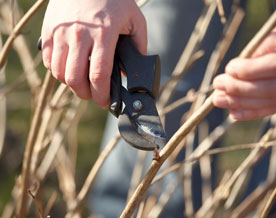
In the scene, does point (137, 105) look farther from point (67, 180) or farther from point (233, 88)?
point (67, 180)

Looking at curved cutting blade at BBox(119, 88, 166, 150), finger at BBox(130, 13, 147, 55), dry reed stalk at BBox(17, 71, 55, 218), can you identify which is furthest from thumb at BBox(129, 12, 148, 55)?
dry reed stalk at BBox(17, 71, 55, 218)

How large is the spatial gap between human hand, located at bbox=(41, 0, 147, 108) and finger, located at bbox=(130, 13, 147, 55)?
1 cm

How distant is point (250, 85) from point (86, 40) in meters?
0.30

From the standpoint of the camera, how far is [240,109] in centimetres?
90

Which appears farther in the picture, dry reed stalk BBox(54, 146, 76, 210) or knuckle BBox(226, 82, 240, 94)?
dry reed stalk BBox(54, 146, 76, 210)

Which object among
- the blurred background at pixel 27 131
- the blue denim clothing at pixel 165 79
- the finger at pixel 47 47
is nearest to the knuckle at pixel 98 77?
the finger at pixel 47 47

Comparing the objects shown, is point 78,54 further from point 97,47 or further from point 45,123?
point 45,123

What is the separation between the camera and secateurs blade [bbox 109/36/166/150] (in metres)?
0.82

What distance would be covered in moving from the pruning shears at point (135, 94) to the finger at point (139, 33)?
0.05 feet

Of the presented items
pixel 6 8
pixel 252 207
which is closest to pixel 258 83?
pixel 252 207

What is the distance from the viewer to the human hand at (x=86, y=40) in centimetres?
84

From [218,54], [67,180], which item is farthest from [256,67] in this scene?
[67,180]

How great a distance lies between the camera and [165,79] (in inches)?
71.4

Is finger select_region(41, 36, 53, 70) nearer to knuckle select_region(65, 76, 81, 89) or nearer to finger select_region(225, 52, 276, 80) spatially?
knuckle select_region(65, 76, 81, 89)
